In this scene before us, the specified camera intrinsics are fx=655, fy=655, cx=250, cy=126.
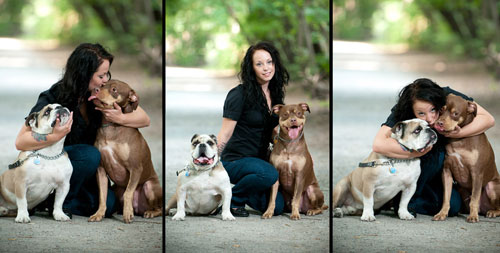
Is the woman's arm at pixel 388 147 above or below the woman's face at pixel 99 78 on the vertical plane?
below

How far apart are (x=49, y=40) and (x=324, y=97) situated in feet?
7.48

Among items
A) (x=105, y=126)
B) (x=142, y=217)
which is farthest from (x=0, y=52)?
(x=142, y=217)

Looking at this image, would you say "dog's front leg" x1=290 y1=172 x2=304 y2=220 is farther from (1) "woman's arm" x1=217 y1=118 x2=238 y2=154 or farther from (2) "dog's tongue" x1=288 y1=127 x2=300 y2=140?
(1) "woman's arm" x1=217 y1=118 x2=238 y2=154

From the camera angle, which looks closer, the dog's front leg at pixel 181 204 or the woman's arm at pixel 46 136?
the woman's arm at pixel 46 136

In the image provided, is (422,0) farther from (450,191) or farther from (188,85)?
(188,85)

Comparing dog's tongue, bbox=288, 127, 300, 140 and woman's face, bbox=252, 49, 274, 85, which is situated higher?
woman's face, bbox=252, 49, 274, 85

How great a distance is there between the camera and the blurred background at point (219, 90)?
4.33m

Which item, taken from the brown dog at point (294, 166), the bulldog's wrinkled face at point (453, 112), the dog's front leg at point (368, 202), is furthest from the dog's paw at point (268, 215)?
the bulldog's wrinkled face at point (453, 112)

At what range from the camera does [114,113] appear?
4.29m

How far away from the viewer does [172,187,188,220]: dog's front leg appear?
4.31 m

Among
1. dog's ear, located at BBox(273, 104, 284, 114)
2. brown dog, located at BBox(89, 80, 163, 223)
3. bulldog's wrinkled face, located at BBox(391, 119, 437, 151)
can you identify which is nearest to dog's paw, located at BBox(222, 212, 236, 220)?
brown dog, located at BBox(89, 80, 163, 223)

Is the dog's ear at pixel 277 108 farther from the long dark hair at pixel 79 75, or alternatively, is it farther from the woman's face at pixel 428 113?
the long dark hair at pixel 79 75

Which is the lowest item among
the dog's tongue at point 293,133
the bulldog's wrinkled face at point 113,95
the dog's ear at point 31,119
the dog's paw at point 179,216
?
the dog's paw at point 179,216

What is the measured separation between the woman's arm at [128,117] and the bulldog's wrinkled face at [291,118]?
888 mm
